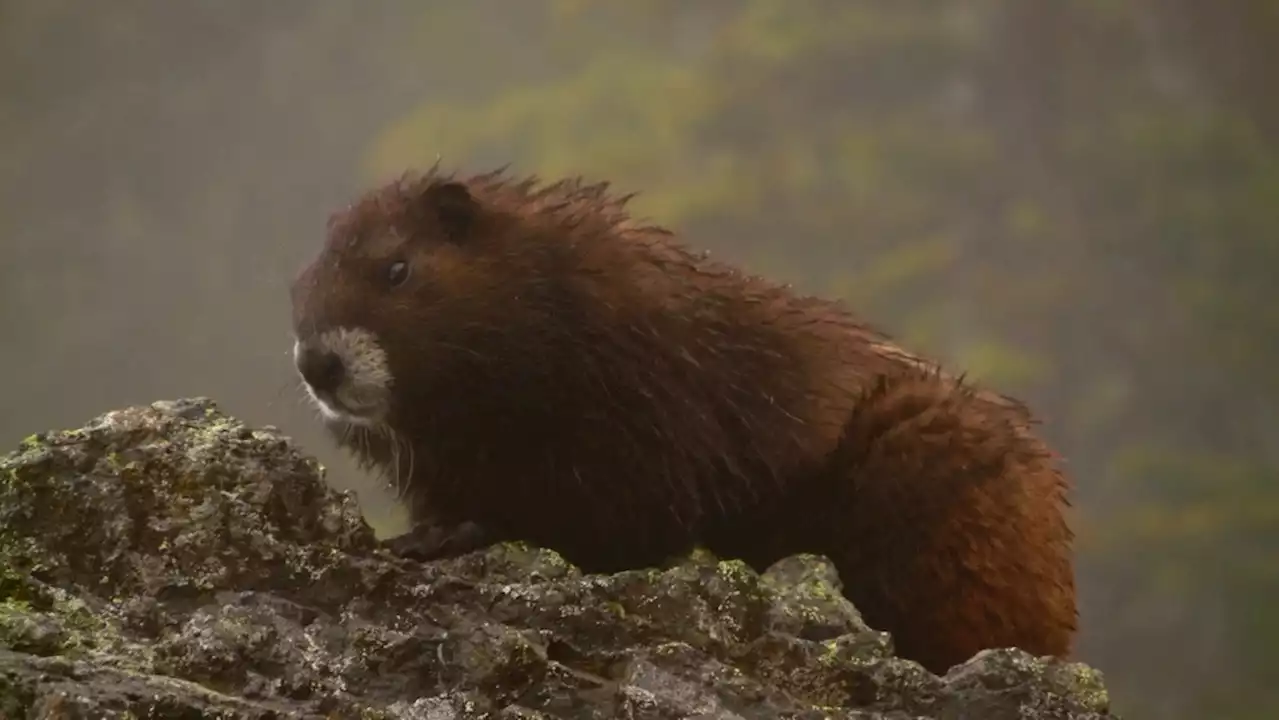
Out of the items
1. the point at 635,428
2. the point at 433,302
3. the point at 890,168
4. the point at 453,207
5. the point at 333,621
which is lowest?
the point at 333,621

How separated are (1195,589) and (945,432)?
3.04 metres

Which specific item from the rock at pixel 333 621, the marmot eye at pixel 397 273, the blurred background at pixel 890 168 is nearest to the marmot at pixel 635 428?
the marmot eye at pixel 397 273

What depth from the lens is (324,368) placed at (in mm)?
2305

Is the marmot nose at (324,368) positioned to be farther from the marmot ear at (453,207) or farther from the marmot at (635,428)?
the marmot ear at (453,207)

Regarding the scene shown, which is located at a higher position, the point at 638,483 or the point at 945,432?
the point at 945,432

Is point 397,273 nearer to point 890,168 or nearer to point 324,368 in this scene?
point 324,368

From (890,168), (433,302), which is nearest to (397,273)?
(433,302)

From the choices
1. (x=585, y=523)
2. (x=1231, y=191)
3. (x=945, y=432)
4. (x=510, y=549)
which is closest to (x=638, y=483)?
(x=585, y=523)

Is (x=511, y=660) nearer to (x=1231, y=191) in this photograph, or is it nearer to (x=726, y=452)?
(x=726, y=452)

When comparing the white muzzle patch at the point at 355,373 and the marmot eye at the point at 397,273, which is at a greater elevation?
the marmot eye at the point at 397,273

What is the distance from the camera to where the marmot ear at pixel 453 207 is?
250 cm

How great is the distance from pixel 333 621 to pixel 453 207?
3.10ft

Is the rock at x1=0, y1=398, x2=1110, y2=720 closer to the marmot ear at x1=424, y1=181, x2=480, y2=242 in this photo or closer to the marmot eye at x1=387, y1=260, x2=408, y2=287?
the marmot eye at x1=387, y1=260, x2=408, y2=287

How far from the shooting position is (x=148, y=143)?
5055 millimetres
